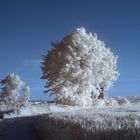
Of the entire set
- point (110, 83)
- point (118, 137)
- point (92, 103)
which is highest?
point (110, 83)

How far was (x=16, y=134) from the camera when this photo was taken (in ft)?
70.4

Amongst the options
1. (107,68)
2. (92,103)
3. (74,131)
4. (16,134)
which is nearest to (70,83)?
(92,103)

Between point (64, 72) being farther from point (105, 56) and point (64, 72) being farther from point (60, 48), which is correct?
point (105, 56)

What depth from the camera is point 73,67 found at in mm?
61469

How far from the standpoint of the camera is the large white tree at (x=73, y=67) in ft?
203

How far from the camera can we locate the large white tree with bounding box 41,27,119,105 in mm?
61875

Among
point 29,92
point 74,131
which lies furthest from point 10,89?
point 74,131

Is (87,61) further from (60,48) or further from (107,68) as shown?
(107,68)

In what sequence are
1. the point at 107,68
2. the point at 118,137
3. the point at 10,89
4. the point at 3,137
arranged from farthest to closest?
the point at 10,89 → the point at 107,68 → the point at 3,137 → the point at 118,137

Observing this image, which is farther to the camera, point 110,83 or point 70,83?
point 110,83

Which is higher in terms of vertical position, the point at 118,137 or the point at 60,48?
the point at 60,48

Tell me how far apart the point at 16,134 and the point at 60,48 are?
139ft

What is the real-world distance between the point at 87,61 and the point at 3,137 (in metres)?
44.5

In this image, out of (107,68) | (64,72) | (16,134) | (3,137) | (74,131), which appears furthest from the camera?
(107,68)
